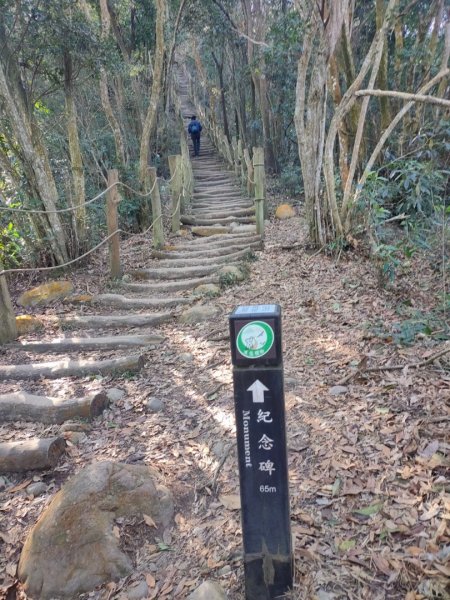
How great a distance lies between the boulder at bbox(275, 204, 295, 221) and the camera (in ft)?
32.6

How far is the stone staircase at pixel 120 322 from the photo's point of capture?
131 inches

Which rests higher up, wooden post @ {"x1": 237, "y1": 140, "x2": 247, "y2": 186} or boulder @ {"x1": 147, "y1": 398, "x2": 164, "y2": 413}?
wooden post @ {"x1": 237, "y1": 140, "x2": 247, "y2": 186}

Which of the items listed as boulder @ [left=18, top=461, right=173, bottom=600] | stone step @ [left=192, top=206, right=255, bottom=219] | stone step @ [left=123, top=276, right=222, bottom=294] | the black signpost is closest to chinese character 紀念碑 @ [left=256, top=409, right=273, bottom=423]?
the black signpost

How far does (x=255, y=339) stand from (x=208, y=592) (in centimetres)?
113

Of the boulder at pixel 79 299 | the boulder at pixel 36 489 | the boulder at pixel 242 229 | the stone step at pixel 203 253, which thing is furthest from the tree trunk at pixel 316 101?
the boulder at pixel 36 489

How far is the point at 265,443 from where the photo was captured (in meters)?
1.60

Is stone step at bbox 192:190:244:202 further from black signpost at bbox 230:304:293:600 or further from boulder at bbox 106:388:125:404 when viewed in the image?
black signpost at bbox 230:304:293:600

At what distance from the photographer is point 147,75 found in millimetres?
13125

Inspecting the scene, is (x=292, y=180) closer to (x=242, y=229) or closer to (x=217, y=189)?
(x=217, y=189)

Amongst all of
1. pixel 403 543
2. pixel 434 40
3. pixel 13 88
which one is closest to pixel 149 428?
pixel 403 543

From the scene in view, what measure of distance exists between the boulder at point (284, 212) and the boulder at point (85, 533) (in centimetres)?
817

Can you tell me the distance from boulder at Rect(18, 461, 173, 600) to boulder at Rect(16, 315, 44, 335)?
9.85 ft

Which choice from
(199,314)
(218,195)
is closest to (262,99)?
(218,195)

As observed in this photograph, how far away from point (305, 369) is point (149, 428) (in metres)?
1.26
